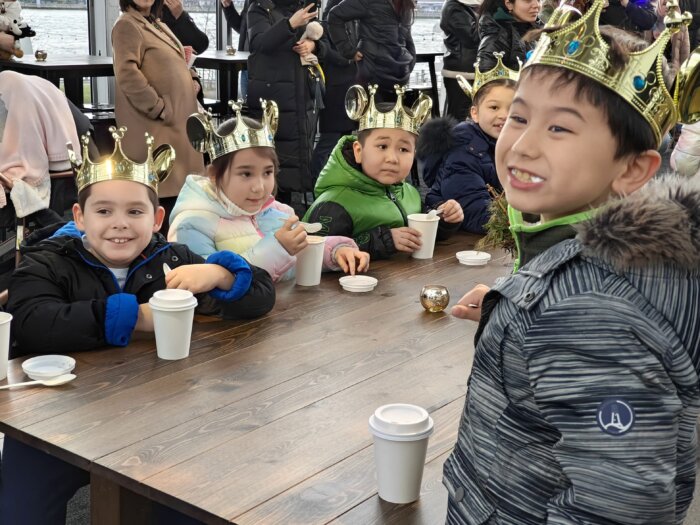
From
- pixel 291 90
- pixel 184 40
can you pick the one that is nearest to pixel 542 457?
pixel 291 90

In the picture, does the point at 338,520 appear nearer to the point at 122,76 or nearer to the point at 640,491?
the point at 640,491

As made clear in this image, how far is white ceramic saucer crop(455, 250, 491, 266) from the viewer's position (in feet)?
10.3

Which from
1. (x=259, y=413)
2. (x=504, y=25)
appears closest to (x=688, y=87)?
(x=259, y=413)

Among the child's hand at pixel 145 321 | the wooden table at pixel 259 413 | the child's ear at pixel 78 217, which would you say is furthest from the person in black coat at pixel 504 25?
the child's hand at pixel 145 321

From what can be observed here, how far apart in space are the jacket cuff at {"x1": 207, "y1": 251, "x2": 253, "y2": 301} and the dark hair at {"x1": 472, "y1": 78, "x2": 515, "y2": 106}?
1888mm

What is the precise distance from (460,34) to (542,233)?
245 inches

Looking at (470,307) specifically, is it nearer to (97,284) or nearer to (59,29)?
(97,284)

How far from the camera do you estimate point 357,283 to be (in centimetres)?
276

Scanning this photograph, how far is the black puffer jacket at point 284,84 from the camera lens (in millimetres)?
5773

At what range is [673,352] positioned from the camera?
116cm

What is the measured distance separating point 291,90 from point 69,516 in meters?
3.75

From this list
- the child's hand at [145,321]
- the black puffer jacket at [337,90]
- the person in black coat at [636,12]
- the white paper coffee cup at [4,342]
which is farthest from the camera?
the person in black coat at [636,12]

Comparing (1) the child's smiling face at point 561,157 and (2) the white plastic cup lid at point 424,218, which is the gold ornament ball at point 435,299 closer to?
(2) the white plastic cup lid at point 424,218

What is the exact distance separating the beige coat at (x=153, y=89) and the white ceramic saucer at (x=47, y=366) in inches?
118
